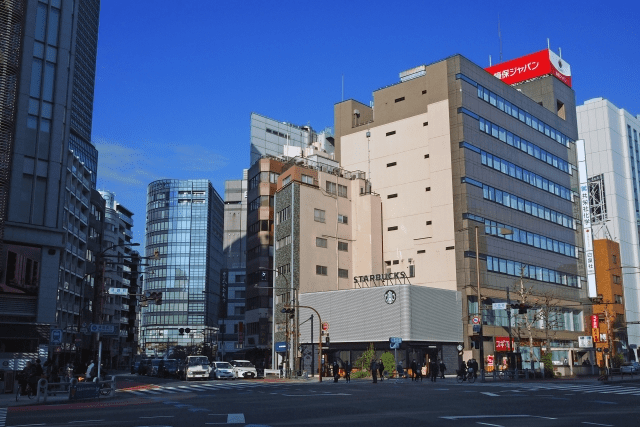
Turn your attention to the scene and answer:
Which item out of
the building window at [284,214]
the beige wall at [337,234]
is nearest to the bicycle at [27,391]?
the beige wall at [337,234]

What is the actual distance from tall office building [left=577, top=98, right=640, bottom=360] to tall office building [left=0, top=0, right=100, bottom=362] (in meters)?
106

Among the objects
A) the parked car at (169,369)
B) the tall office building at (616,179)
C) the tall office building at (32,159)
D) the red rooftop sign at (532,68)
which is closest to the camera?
the tall office building at (32,159)

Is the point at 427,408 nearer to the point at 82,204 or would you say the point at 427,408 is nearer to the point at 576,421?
the point at 576,421

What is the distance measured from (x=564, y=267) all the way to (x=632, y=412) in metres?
75.0

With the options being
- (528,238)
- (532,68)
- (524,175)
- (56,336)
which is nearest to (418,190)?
(524,175)

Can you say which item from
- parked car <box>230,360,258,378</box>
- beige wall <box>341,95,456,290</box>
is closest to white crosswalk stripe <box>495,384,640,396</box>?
parked car <box>230,360,258,378</box>

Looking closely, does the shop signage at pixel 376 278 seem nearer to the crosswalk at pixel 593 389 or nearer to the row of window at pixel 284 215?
the row of window at pixel 284 215

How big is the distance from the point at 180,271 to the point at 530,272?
132206 millimetres

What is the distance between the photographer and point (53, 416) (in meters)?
21.3

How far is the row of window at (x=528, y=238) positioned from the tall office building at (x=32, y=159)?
4497cm

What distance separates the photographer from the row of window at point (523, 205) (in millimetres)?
77000

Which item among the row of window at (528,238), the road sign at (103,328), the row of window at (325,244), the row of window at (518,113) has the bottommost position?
the road sign at (103,328)

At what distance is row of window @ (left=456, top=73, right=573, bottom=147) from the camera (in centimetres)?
7925

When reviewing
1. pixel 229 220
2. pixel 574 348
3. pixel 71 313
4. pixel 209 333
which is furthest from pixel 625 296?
pixel 209 333
